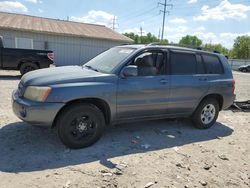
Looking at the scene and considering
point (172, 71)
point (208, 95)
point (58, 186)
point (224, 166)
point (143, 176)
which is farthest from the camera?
point (208, 95)

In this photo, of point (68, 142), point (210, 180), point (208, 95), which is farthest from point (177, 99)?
point (68, 142)

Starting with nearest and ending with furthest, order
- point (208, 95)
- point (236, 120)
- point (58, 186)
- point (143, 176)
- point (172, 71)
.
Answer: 1. point (58, 186)
2. point (143, 176)
3. point (172, 71)
4. point (208, 95)
5. point (236, 120)

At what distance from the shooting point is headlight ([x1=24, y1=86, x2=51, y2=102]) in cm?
A: 431

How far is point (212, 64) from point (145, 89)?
84.8 inches

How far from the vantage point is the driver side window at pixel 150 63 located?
17.4 ft

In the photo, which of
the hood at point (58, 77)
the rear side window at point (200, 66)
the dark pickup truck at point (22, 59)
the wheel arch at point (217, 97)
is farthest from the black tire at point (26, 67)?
the wheel arch at point (217, 97)

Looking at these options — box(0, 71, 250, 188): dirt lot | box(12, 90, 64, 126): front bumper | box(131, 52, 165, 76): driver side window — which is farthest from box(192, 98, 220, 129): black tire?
box(12, 90, 64, 126): front bumper

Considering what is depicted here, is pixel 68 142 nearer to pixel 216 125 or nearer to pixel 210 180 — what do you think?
pixel 210 180

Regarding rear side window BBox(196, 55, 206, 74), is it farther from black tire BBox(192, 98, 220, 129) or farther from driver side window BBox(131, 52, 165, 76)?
driver side window BBox(131, 52, 165, 76)

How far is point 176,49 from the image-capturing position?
587cm

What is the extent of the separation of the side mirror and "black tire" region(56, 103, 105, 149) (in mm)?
808

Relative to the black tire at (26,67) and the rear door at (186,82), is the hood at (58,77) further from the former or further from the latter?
the black tire at (26,67)

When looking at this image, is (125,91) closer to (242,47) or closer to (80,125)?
(80,125)

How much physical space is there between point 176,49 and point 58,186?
3.74 metres
